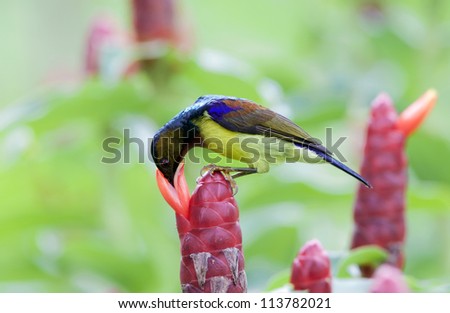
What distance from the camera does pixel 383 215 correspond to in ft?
5.31

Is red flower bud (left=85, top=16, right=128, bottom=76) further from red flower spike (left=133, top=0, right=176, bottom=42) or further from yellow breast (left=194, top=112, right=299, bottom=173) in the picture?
yellow breast (left=194, top=112, right=299, bottom=173)

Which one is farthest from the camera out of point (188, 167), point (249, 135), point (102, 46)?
point (102, 46)

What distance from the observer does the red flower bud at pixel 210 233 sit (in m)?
1.21

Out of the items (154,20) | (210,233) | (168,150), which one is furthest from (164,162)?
(154,20)

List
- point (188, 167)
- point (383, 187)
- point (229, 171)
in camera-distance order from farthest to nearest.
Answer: point (188, 167) → point (383, 187) → point (229, 171)

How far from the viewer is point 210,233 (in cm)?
121

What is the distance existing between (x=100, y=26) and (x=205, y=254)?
1.33 meters

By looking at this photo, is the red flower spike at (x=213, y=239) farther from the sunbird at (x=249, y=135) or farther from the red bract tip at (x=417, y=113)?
the red bract tip at (x=417, y=113)

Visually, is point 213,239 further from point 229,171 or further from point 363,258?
point 363,258

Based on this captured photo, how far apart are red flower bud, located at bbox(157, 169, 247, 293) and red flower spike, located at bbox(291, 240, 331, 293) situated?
0.11 meters

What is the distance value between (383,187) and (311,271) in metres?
0.35

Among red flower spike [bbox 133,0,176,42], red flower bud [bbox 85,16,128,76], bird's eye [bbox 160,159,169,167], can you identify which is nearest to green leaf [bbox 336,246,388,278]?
bird's eye [bbox 160,159,169,167]

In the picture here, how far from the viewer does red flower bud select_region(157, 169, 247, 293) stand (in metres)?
1.21

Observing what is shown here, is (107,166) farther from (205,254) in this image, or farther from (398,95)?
(205,254)
